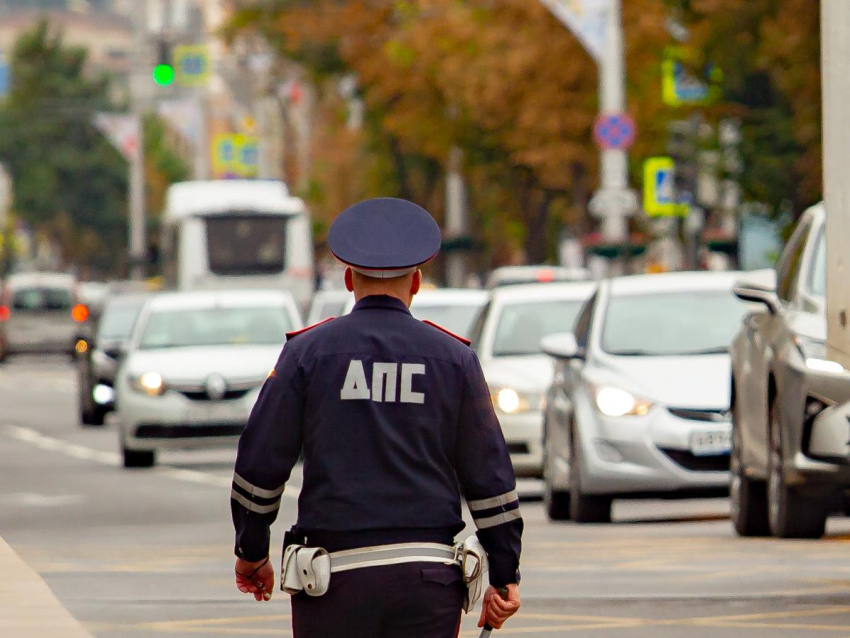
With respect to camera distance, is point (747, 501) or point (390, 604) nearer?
point (390, 604)

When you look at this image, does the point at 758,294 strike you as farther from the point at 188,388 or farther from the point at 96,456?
the point at 96,456

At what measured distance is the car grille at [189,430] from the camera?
23.9 meters

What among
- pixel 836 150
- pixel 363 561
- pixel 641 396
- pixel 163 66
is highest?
pixel 163 66

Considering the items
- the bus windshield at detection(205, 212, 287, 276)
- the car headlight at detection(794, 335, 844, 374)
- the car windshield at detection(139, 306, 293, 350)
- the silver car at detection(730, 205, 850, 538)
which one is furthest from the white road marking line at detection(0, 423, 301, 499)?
the bus windshield at detection(205, 212, 287, 276)

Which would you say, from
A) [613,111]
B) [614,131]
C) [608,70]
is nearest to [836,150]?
[614,131]

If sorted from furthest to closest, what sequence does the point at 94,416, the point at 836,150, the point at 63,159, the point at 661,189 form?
1. the point at 63,159
2. the point at 661,189
3. the point at 94,416
4. the point at 836,150

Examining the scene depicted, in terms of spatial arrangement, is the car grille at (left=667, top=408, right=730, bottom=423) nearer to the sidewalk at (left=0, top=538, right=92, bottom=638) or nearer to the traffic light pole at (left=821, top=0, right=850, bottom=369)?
the traffic light pole at (left=821, top=0, right=850, bottom=369)

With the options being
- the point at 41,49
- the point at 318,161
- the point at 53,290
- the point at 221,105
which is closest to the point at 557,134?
the point at 53,290

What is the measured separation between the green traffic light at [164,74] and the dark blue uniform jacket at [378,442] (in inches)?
1462

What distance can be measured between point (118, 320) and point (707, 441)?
20.0 metres

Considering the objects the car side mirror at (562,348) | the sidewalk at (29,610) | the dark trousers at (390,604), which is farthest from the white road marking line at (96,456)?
the dark trousers at (390,604)

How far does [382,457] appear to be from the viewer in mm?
5836

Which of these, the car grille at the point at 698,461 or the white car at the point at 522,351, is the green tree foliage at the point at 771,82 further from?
the car grille at the point at 698,461

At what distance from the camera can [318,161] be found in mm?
88312
